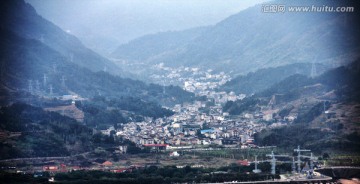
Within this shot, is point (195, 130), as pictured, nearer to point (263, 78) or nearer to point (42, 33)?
point (263, 78)

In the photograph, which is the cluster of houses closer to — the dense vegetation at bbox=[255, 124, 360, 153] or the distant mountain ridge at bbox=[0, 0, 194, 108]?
the dense vegetation at bbox=[255, 124, 360, 153]

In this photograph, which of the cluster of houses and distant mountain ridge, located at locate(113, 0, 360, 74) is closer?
the cluster of houses

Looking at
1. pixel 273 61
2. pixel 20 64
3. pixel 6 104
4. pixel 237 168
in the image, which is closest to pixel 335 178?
pixel 237 168

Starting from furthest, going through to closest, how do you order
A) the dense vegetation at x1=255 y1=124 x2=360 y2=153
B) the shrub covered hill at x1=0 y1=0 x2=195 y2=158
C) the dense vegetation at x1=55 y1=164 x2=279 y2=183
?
the shrub covered hill at x1=0 y1=0 x2=195 y2=158
the dense vegetation at x1=255 y1=124 x2=360 y2=153
the dense vegetation at x1=55 y1=164 x2=279 y2=183

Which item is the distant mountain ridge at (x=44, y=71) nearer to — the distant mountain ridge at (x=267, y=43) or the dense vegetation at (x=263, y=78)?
the dense vegetation at (x=263, y=78)

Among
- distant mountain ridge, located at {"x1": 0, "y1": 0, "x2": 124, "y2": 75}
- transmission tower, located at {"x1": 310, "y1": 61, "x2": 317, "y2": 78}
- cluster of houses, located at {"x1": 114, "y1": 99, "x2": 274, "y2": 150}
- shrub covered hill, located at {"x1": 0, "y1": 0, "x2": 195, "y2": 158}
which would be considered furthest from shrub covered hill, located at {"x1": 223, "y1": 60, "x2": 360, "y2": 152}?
distant mountain ridge, located at {"x1": 0, "y1": 0, "x2": 124, "y2": 75}

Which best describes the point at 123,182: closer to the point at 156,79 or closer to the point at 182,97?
the point at 182,97

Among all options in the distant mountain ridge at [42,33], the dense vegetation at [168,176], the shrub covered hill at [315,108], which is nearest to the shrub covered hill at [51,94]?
the distant mountain ridge at [42,33]
